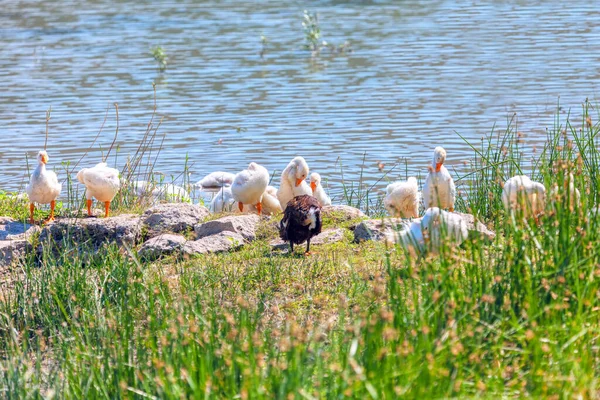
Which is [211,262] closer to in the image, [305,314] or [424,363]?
[305,314]

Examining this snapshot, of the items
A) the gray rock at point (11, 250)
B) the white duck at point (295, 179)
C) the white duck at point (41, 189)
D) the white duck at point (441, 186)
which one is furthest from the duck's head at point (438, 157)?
the white duck at point (41, 189)

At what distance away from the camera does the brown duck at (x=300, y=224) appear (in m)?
7.31

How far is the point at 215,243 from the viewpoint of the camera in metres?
7.42

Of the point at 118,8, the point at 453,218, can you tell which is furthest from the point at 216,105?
the point at 118,8

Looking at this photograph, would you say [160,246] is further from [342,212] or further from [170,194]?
[170,194]

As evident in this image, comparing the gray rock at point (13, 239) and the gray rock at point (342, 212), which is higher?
the gray rock at point (13, 239)

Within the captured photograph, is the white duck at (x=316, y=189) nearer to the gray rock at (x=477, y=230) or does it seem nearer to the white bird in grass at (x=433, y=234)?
the gray rock at (x=477, y=230)

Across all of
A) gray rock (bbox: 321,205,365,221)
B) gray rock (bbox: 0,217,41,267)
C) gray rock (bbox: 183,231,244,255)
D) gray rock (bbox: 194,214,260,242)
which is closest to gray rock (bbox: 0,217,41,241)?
gray rock (bbox: 0,217,41,267)

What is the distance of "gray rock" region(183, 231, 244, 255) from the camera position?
7.25 metres

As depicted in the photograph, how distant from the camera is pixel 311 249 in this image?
Answer: 24.6 feet

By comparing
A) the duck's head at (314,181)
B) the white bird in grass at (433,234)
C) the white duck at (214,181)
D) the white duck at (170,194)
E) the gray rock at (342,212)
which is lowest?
the white duck at (214,181)

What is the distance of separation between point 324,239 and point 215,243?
0.92 m

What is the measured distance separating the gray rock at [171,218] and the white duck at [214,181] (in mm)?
3453

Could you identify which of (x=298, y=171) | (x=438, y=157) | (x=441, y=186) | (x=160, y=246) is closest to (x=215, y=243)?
(x=160, y=246)
